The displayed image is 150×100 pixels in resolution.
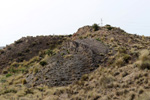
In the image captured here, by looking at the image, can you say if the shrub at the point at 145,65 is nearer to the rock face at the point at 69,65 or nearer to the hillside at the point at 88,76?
the hillside at the point at 88,76

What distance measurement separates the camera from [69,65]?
72.4 feet

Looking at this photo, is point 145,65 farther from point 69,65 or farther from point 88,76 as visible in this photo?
point 69,65

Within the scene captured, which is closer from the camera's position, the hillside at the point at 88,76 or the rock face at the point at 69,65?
the hillside at the point at 88,76

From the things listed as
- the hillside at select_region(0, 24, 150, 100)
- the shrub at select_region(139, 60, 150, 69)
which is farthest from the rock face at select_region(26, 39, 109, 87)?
the shrub at select_region(139, 60, 150, 69)

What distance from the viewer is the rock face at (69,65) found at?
20.0m

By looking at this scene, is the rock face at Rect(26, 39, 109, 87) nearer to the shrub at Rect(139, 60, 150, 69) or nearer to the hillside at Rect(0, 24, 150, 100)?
the hillside at Rect(0, 24, 150, 100)

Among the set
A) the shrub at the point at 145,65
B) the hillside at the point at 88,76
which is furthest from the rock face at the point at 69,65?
the shrub at the point at 145,65

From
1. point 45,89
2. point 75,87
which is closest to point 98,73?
point 75,87

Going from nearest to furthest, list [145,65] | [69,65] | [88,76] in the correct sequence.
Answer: [145,65] < [88,76] < [69,65]

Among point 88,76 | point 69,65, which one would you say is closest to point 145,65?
point 88,76

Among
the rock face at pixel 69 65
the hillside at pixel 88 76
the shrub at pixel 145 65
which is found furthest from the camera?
the rock face at pixel 69 65

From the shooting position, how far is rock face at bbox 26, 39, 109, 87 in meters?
20.0

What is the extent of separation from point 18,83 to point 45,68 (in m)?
4.53

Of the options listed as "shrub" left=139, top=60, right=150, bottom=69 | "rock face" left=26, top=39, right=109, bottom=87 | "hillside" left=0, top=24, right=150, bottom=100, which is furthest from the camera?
"rock face" left=26, top=39, right=109, bottom=87
